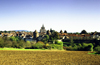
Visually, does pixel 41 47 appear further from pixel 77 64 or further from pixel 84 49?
pixel 77 64

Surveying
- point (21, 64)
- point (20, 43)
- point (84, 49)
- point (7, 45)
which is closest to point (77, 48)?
point (84, 49)

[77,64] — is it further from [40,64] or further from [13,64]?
[13,64]

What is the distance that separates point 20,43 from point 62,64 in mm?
37722

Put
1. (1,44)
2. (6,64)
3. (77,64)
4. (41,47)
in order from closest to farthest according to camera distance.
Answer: (6,64), (77,64), (1,44), (41,47)

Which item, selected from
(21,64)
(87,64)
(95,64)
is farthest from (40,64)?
(95,64)

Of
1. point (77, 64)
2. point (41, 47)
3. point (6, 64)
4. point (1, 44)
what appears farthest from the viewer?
point (41, 47)

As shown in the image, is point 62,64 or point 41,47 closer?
point 62,64

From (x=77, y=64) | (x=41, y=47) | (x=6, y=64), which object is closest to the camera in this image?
(x=6, y=64)

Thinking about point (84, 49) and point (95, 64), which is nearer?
point (95, 64)

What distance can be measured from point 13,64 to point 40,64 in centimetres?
438

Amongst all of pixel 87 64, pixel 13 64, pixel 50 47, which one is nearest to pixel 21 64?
pixel 13 64

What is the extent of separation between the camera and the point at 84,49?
177 feet

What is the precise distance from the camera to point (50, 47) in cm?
5647

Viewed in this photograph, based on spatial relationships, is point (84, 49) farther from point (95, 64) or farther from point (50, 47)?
point (95, 64)
